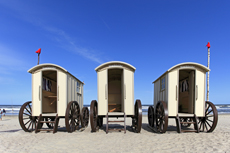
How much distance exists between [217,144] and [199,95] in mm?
2918

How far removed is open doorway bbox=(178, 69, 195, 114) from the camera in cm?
898

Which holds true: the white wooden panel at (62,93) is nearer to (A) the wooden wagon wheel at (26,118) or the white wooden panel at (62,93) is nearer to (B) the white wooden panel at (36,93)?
(B) the white wooden panel at (36,93)

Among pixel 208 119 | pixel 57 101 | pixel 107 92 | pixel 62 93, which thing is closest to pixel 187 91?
pixel 208 119

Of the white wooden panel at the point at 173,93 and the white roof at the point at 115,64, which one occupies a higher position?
the white roof at the point at 115,64

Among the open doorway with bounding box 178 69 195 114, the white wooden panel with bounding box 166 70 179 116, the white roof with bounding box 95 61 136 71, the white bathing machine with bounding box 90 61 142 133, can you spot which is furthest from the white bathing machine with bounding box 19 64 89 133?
the open doorway with bounding box 178 69 195 114

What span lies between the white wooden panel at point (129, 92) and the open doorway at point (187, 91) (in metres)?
2.93

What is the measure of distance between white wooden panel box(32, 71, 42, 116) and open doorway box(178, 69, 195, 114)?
737cm

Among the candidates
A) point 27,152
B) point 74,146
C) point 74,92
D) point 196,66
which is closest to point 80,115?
point 74,92

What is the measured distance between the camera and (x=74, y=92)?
10219mm

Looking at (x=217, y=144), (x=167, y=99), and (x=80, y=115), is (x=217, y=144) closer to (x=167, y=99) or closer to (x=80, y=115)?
(x=167, y=99)

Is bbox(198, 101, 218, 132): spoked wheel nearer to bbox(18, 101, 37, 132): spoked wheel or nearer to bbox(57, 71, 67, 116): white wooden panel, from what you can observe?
bbox(57, 71, 67, 116): white wooden panel

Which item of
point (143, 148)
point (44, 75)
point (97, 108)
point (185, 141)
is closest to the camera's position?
point (143, 148)

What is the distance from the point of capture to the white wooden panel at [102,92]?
8.59 m

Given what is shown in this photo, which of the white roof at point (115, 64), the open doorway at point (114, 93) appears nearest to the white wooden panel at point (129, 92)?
the white roof at point (115, 64)
